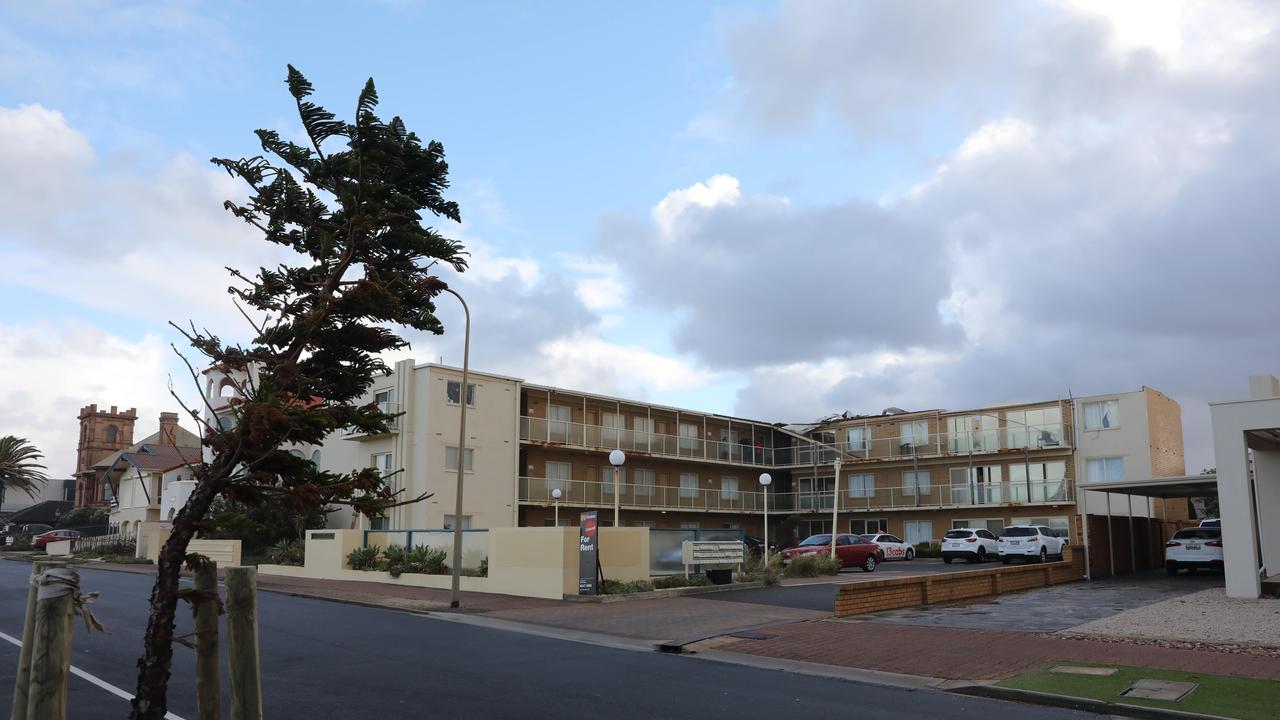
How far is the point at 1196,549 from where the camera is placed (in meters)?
29.7

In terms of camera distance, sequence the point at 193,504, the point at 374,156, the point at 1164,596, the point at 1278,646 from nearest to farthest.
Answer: the point at 193,504, the point at 374,156, the point at 1278,646, the point at 1164,596

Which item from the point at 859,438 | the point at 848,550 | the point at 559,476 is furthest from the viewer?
the point at 859,438

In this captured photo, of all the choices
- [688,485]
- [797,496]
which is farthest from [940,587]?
[797,496]

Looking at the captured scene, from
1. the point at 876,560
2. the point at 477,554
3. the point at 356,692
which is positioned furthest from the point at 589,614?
the point at 876,560

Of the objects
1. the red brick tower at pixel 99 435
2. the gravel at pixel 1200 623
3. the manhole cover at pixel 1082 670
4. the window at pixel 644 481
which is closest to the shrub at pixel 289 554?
the window at pixel 644 481

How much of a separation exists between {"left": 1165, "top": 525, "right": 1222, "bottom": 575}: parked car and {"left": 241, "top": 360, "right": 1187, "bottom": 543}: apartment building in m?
8.19

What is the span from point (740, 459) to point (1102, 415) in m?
18.8

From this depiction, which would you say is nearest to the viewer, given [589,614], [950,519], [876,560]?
[589,614]

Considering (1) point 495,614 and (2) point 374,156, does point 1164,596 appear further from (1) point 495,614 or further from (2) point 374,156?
(2) point 374,156

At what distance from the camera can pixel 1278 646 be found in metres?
13.6

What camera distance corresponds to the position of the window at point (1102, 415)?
1820 inches

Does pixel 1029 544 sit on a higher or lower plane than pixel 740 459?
lower

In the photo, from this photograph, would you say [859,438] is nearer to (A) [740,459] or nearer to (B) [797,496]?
(B) [797,496]

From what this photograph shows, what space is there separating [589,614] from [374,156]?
661 inches
